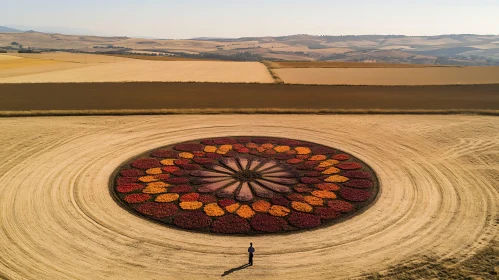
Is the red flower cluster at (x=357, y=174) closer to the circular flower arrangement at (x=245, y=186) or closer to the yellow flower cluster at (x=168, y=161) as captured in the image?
the circular flower arrangement at (x=245, y=186)

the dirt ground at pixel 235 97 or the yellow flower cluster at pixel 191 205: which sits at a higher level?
the dirt ground at pixel 235 97

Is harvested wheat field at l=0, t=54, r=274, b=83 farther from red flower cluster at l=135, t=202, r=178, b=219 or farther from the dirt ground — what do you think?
red flower cluster at l=135, t=202, r=178, b=219

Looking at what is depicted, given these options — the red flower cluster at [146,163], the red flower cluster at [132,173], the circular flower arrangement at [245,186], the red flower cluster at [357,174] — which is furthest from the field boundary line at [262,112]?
the red flower cluster at [357,174]

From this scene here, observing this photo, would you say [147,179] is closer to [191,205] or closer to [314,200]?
[191,205]

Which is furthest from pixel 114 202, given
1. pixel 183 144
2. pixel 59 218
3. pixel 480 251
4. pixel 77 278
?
pixel 480 251

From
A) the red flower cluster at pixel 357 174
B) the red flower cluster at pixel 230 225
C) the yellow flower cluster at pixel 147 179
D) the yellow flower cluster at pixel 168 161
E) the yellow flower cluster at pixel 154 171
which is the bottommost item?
the red flower cluster at pixel 230 225

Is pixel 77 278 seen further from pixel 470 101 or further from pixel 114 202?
pixel 470 101
